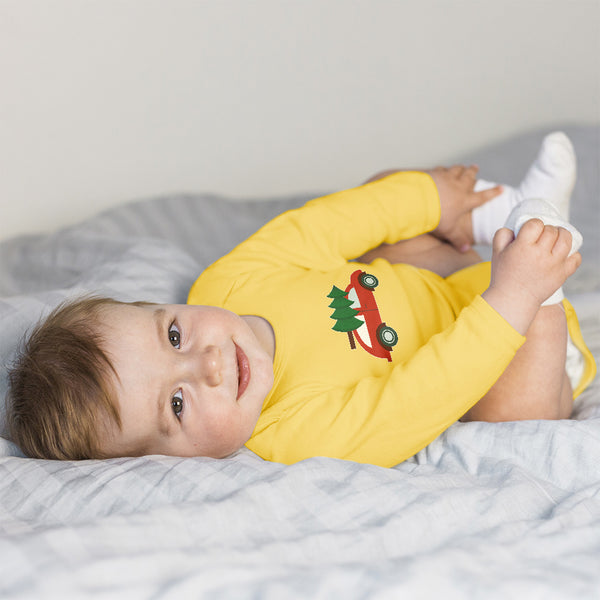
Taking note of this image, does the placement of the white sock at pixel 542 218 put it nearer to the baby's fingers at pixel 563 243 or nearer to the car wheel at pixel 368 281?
the baby's fingers at pixel 563 243

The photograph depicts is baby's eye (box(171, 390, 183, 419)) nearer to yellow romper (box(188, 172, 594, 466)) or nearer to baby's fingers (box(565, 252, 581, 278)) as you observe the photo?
yellow romper (box(188, 172, 594, 466))

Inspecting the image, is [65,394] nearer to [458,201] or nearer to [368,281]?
[368,281]

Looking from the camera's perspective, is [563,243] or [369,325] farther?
[369,325]

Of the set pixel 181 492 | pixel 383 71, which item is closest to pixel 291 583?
pixel 181 492

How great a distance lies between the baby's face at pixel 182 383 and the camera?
92 cm

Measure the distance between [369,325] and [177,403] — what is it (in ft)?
1.06

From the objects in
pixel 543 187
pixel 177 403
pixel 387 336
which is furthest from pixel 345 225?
pixel 177 403

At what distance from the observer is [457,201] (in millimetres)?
1294

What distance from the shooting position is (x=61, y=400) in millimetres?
916

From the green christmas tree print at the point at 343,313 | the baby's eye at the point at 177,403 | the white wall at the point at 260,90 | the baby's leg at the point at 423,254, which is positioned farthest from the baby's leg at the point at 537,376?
the white wall at the point at 260,90

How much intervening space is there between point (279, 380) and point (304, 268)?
0.24 m

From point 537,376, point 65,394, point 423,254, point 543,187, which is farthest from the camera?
point 423,254

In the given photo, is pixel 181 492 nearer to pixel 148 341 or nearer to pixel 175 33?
pixel 148 341

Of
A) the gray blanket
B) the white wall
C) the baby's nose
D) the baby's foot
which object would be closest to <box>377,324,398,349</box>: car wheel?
the gray blanket
